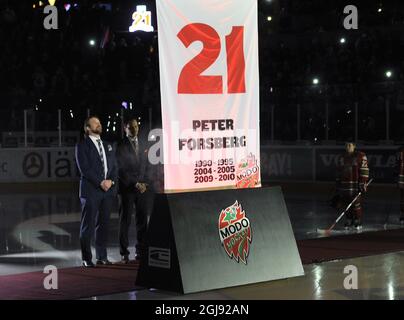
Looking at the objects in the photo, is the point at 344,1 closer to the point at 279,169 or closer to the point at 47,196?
the point at 279,169

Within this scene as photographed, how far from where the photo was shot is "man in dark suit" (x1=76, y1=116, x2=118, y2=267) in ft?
34.0

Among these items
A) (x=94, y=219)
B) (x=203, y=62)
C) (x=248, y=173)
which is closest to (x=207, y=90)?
(x=203, y=62)

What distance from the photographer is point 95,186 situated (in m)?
10.4

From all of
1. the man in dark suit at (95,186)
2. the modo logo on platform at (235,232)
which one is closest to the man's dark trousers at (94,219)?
the man in dark suit at (95,186)

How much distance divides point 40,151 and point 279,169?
7.49 metres

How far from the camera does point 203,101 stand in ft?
27.2

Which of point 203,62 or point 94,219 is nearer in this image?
point 203,62

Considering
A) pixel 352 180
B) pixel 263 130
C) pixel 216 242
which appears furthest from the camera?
pixel 263 130

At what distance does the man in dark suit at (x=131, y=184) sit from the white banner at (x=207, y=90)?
2543 mm

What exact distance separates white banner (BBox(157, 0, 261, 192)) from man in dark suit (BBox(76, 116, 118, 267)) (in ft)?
7.08

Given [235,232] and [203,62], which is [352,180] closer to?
[235,232]

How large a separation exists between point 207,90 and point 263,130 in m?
18.1

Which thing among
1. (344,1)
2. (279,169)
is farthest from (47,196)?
(344,1)

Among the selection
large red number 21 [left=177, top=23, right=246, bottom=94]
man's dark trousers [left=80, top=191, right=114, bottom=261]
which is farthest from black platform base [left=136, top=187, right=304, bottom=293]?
man's dark trousers [left=80, top=191, right=114, bottom=261]
